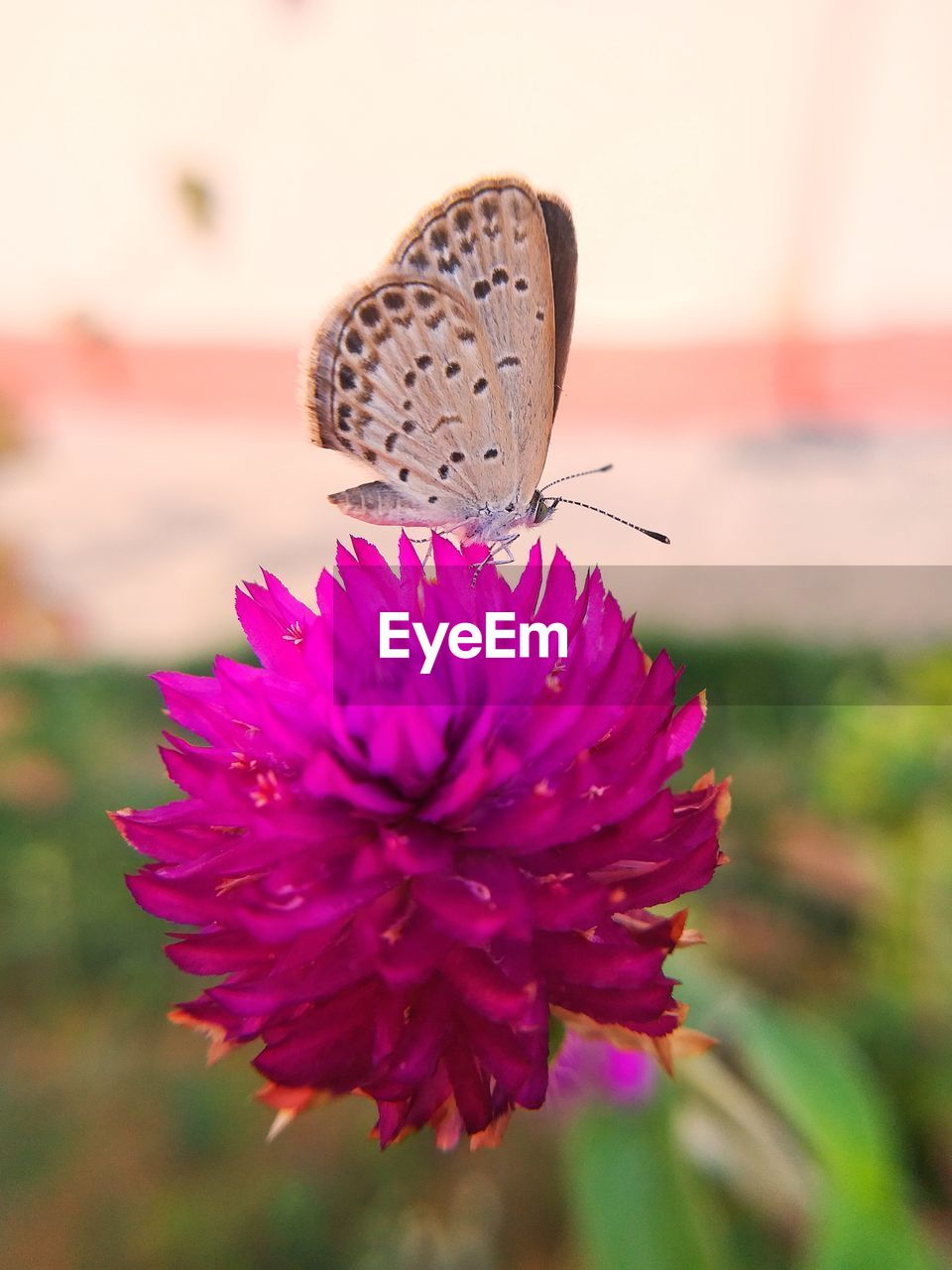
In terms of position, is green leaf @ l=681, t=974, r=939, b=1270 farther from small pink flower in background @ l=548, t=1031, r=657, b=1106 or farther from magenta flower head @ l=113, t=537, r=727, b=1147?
magenta flower head @ l=113, t=537, r=727, b=1147

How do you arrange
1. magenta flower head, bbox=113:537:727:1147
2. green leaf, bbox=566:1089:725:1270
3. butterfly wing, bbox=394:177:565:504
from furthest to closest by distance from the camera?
green leaf, bbox=566:1089:725:1270, butterfly wing, bbox=394:177:565:504, magenta flower head, bbox=113:537:727:1147

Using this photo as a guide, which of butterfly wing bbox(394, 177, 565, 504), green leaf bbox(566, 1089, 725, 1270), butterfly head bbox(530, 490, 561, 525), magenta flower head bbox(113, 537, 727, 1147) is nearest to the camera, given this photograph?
magenta flower head bbox(113, 537, 727, 1147)

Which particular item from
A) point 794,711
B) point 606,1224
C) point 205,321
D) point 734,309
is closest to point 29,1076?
point 606,1224

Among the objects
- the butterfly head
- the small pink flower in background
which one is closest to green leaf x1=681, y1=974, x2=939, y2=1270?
the small pink flower in background

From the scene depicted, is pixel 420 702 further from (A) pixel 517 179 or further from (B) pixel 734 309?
(B) pixel 734 309

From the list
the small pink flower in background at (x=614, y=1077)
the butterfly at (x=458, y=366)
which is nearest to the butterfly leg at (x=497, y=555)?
the butterfly at (x=458, y=366)

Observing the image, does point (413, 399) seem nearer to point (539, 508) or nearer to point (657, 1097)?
point (539, 508)

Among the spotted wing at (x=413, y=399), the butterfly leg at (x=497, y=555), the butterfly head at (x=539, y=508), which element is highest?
the spotted wing at (x=413, y=399)

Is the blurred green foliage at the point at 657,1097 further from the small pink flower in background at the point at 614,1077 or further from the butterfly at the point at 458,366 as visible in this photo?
the butterfly at the point at 458,366
